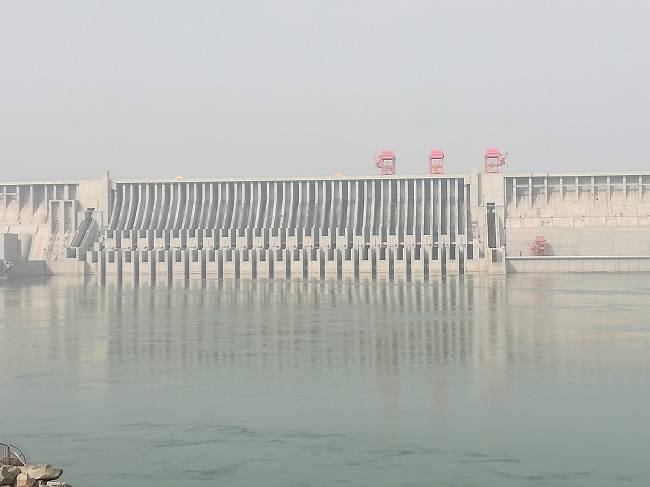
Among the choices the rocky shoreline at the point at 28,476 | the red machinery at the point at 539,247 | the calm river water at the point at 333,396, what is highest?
the red machinery at the point at 539,247

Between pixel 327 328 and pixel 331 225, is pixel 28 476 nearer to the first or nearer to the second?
pixel 327 328

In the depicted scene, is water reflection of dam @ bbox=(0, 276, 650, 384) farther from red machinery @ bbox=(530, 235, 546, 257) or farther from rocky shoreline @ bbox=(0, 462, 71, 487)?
red machinery @ bbox=(530, 235, 546, 257)

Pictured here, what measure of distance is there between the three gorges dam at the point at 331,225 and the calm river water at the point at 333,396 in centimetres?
3803

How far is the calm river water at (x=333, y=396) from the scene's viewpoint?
20562 millimetres

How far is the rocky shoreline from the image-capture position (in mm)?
15961

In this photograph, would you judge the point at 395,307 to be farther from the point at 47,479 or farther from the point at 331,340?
the point at 47,479

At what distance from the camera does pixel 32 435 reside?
23.2 meters

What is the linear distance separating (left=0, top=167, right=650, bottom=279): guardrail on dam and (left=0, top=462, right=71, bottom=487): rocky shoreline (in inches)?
2903


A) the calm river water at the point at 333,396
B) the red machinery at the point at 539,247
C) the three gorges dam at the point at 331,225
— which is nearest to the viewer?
the calm river water at the point at 333,396

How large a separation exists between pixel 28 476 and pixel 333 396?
12.5 metres

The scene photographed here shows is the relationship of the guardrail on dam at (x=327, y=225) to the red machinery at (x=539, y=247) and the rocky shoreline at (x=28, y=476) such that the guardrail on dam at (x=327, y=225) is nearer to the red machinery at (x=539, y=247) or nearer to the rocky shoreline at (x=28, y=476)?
the red machinery at (x=539, y=247)

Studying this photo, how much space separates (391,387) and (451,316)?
2144 centimetres

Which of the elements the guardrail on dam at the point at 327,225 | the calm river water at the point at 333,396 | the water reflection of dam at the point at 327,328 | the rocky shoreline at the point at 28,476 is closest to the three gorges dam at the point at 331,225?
the guardrail on dam at the point at 327,225

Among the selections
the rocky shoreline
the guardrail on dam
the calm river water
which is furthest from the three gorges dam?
the rocky shoreline
